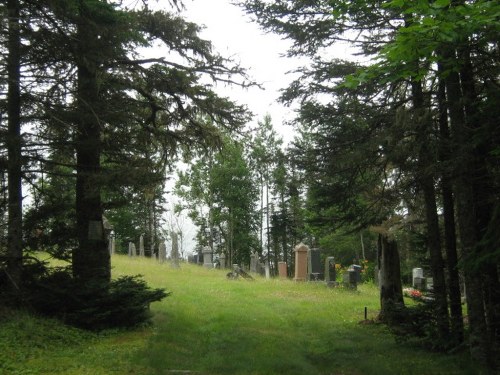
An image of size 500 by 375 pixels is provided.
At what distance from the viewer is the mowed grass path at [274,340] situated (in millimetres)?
7727

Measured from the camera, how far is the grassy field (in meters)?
7.46

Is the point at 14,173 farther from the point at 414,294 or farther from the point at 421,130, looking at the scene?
the point at 414,294

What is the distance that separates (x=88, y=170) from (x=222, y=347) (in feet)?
16.8

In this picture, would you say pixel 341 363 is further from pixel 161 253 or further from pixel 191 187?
pixel 191 187

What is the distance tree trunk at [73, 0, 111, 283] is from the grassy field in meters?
1.93

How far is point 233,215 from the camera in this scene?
47.9 meters

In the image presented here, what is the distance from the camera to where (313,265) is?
24.8 meters

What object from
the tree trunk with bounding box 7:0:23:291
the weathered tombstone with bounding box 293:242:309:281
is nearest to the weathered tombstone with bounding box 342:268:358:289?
the weathered tombstone with bounding box 293:242:309:281

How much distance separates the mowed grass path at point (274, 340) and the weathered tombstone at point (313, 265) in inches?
288

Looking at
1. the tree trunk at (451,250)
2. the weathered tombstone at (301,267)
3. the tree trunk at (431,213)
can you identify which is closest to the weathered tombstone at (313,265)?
the weathered tombstone at (301,267)

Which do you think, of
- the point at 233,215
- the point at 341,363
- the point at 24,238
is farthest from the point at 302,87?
the point at 233,215

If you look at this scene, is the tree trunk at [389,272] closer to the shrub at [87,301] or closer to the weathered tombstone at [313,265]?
the shrub at [87,301]

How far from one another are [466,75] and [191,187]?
1609 inches

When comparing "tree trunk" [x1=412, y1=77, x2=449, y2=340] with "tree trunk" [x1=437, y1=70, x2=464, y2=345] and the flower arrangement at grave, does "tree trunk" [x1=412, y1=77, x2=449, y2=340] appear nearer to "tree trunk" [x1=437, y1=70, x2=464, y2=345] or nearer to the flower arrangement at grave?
"tree trunk" [x1=437, y1=70, x2=464, y2=345]
